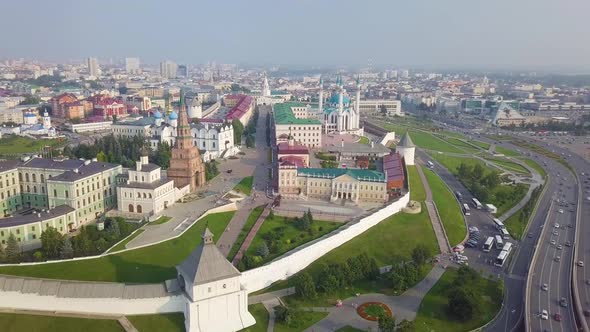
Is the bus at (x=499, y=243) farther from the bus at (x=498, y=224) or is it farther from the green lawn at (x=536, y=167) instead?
the green lawn at (x=536, y=167)

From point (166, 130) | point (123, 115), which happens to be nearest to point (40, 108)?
point (123, 115)

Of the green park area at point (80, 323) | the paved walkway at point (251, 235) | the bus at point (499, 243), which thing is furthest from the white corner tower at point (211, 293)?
the bus at point (499, 243)

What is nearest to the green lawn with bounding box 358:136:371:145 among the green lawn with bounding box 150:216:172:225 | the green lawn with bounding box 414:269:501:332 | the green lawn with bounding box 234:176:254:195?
the green lawn with bounding box 234:176:254:195

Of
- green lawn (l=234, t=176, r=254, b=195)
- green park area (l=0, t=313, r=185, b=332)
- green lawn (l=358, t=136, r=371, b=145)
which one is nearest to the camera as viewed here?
green park area (l=0, t=313, r=185, b=332)

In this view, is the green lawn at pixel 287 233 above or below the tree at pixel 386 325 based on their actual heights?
above

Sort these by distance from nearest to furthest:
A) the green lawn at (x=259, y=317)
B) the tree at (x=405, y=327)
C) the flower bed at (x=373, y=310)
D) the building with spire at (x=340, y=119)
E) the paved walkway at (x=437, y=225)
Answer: the tree at (x=405, y=327) < the green lawn at (x=259, y=317) < the flower bed at (x=373, y=310) < the paved walkway at (x=437, y=225) < the building with spire at (x=340, y=119)

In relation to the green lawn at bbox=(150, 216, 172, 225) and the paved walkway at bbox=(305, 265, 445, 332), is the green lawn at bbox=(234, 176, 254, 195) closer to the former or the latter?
the green lawn at bbox=(150, 216, 172, 225)
